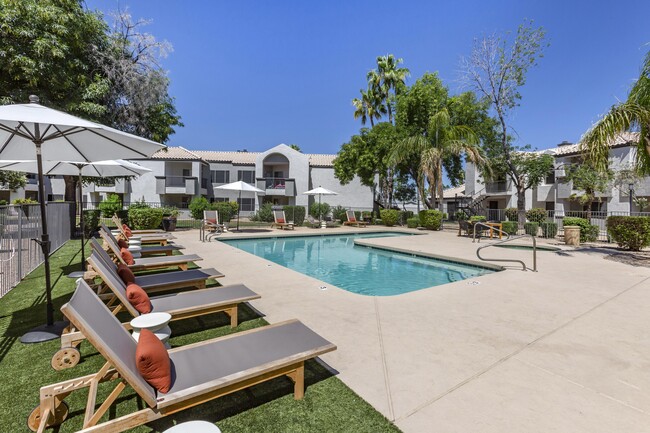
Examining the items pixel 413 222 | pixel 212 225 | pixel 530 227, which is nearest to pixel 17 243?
pixel 212 225

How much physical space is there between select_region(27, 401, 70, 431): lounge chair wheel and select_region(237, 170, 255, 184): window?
3637 cm

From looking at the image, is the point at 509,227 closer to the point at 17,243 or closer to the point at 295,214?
the point at 295,214

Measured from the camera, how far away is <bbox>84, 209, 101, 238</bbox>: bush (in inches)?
560

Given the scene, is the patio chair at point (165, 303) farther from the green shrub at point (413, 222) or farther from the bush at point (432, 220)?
the green shrub at point (413, 222)

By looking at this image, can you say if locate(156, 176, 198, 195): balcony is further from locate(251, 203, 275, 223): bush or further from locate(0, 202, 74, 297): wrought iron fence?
locate(0, 202, 74, 297): wrought iron fence

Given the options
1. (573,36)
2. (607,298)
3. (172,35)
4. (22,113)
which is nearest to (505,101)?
(573,36)

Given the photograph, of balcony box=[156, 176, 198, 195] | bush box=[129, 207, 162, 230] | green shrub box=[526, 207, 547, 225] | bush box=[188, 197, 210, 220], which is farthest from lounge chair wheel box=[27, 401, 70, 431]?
balcony box=[156, 176, 198, 195]

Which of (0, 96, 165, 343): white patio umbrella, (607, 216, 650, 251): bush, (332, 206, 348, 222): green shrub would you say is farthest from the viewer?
(332, 206, 348, 222): green shrub

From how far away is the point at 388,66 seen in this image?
28781 mm

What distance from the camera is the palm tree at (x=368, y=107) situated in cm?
2989

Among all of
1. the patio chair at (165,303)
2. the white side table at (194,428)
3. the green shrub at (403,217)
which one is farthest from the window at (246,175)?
the white side table at (194,428)

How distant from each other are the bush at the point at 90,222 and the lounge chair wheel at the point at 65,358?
13.6 metres

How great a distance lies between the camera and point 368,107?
1199 inches

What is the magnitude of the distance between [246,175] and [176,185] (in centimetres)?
805
